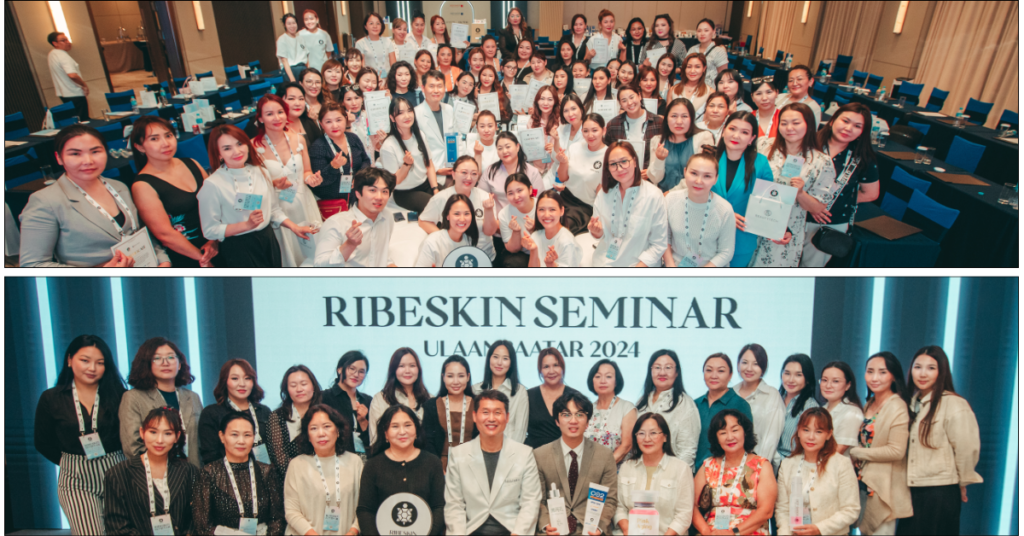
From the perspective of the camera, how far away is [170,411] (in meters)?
1.65

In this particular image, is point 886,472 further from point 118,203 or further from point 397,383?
point 118,203

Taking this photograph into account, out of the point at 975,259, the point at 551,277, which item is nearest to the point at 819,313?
the point at 551,277

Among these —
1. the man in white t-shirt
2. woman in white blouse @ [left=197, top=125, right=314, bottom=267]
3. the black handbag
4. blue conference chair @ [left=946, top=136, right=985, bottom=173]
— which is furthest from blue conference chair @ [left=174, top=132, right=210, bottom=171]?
blue conference chair @ [left=946, top=136, right=985, bottom=173]

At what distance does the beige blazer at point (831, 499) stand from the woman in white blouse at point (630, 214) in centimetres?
155

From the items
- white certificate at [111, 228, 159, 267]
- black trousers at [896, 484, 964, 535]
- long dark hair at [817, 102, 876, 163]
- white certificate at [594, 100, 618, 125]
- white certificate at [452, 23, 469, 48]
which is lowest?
black trousers at [896, 484, 964, 535]

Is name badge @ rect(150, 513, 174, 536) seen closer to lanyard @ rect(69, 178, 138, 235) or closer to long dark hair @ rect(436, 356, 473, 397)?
long dark hair @ rect(436, 356, 473, 397)

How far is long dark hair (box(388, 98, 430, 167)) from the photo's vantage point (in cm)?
476

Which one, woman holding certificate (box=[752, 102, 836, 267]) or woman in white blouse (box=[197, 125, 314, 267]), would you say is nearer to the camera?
woman in white blouse (box=[197, 125, 314, 267])

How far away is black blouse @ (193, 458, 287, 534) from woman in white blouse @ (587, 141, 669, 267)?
78.0 inches

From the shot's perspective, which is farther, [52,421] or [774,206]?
[774,206]

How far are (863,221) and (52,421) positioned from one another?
4341mm

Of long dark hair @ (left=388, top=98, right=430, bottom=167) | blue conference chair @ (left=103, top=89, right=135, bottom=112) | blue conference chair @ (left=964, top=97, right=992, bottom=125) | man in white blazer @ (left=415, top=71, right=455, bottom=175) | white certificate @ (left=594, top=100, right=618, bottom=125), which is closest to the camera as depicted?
long dark hair @ (left=388, top=98, right=430, bottom=167)

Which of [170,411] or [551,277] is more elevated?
[551,277]

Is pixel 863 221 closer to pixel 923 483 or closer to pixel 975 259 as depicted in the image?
pixel 975 259
